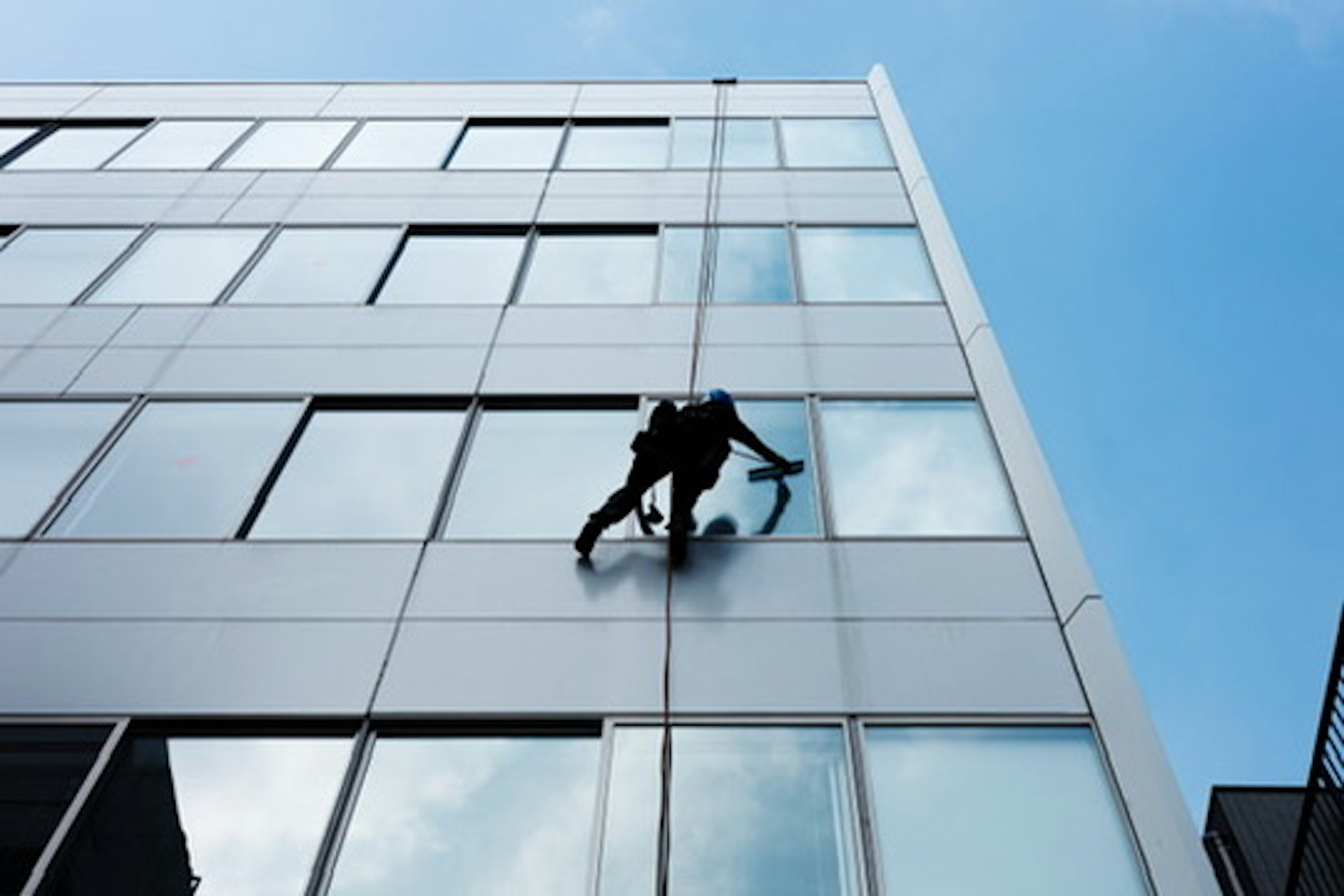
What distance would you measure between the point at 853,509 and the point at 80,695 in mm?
5349

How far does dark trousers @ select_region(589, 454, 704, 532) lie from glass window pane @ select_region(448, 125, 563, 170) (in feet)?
22.5

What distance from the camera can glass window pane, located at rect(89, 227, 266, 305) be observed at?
873cm

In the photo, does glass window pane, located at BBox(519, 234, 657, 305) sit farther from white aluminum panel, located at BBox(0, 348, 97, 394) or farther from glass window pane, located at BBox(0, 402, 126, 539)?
white aluminum panel, located at BBox(0, 348, 97, 394)

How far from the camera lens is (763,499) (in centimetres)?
646

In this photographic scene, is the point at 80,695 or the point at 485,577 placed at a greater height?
the point at 485,577

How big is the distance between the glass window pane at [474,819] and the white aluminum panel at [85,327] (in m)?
5.75

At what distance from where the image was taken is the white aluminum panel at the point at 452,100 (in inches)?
502

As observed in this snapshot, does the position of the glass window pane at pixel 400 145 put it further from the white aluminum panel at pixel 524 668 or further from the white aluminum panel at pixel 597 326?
the white aluminum panel at pixel 524 668

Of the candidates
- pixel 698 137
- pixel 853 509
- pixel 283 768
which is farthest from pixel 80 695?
pixel 698 137

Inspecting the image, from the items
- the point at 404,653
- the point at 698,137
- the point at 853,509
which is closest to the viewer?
the point at 404,653

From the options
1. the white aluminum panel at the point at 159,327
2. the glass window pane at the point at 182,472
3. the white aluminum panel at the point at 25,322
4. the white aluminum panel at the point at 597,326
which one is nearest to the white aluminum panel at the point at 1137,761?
the white aluminum panel at the point at 597,326

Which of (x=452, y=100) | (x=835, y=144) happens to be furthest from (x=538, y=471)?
(x=452, y=100)

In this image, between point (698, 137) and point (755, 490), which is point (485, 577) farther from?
point (698, 137)

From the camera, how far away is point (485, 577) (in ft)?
19.3
